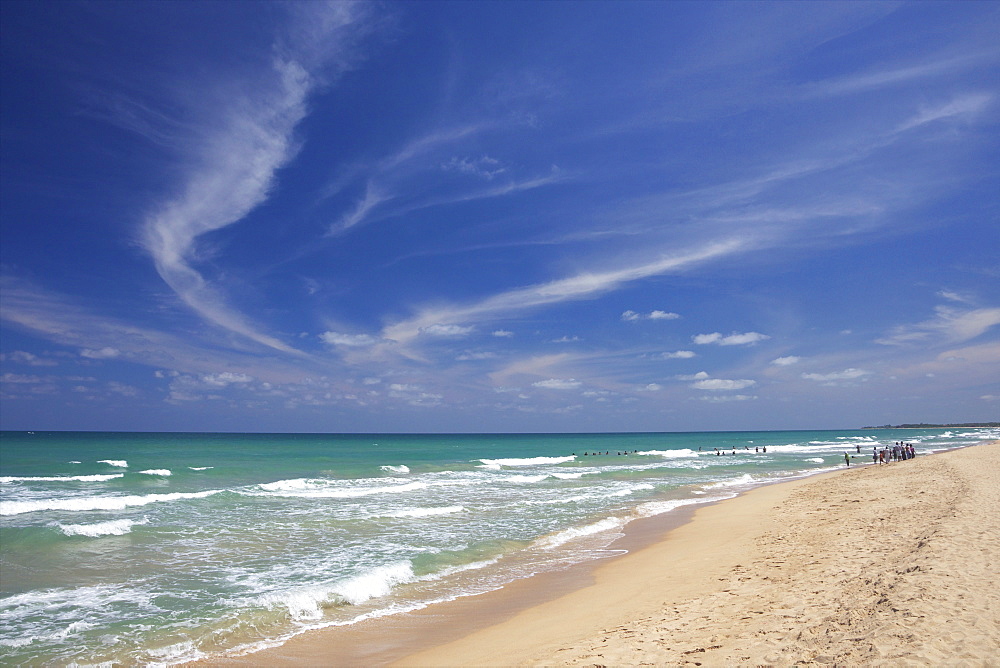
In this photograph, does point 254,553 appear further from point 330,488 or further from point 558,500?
point 330,488

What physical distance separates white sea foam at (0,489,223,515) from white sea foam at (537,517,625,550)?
1834cm

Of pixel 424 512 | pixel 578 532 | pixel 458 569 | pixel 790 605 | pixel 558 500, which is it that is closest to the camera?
pixel 790 605

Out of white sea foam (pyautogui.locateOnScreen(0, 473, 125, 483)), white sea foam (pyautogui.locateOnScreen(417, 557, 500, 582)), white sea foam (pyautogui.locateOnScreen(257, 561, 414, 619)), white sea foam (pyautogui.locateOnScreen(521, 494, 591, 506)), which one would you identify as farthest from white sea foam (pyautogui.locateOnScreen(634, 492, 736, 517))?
white sea foam (pyautogui.locateOnScreen(0, 473, 125, 483))

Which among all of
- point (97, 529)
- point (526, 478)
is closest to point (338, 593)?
point (97, 529)

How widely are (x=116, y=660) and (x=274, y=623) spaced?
7.29 ft

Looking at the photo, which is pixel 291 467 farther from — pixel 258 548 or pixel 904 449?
pixel 904 449

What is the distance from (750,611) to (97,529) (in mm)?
18717

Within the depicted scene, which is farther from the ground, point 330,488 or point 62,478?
point 62,478

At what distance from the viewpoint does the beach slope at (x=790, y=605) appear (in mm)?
5719

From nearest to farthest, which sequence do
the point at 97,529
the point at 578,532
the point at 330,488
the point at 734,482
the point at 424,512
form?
the point at 97,529
the point at 578,532
the point at 424,512
the point at 330,488
the point at 734,482

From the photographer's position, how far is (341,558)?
12.9 meters

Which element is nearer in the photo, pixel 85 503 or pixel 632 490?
pixel 85 503

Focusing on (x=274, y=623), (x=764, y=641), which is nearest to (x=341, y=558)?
(x=274, y=623)

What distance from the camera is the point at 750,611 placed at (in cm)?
722
